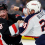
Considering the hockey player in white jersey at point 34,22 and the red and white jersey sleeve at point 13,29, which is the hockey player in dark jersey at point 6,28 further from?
the hockey player in white jersey at point 34,22

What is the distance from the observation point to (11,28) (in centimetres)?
109

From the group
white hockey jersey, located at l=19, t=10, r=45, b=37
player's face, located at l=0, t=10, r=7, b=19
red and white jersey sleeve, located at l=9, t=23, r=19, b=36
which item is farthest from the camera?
white hockey jersey, located at l=19, t=10, r=45, b=37

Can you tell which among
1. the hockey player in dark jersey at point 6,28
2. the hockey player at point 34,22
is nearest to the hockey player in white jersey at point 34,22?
the hockey player at point 34,22

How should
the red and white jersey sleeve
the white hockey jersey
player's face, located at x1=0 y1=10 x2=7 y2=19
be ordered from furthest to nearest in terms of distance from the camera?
the white hockey jersey → player's face, located at x1=0 y1=10 x2=7 y2=19 → the red and white jersey sleeve

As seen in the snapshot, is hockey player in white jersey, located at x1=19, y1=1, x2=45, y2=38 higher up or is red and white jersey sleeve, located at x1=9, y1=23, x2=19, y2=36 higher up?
hockey player in white jersey, located at x1=19, y1=1, x2=45, y2=38

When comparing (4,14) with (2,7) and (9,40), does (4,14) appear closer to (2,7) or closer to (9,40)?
(2,7)

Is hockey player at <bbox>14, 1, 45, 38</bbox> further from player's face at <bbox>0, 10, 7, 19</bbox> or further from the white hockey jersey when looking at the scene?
player's face at <bbox>0, 10, 7, 19</bbox>

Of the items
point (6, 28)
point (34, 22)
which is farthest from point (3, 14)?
point (34, 22)

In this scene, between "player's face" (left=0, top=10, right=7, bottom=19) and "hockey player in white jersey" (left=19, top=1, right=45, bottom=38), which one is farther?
"hockey player in white jersey" (left=19, top=1, right=45, bottom=38)

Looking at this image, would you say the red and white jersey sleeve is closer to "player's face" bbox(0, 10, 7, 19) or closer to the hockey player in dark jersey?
the hockey player in dark jersey

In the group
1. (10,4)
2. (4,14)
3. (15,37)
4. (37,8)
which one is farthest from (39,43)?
(10,4)

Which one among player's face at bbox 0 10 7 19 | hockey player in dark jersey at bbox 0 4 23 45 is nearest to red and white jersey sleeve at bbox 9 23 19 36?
hockey player in dark jersey at bbox 0 4 23 45

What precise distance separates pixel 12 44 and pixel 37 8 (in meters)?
0.66

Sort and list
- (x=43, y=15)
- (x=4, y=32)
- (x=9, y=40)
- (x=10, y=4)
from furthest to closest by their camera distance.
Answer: (x=10, y=4)
(x=43, y=15)
(x=9, y=40)
(x=4, y=32)
